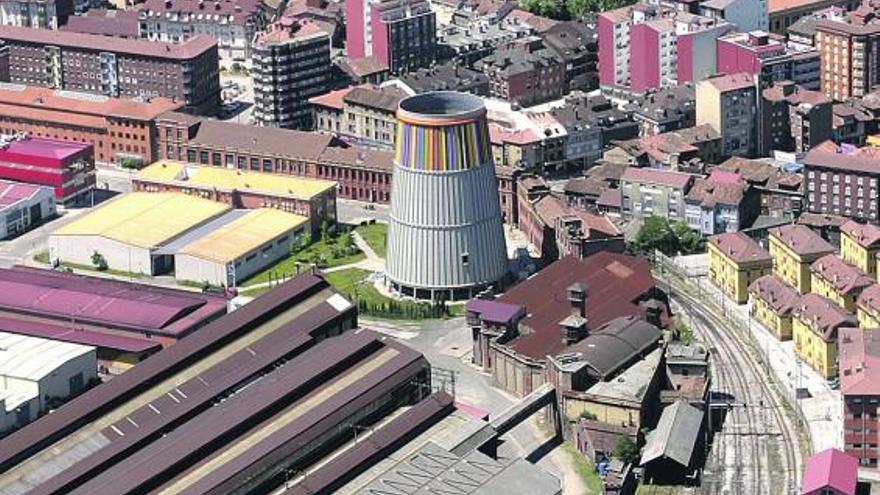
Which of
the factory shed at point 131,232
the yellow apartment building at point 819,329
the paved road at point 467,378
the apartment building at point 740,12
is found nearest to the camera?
the paved road at point 467,378

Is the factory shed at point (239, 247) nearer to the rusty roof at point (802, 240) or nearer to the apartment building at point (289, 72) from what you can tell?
the apartment building at point (289, 72)

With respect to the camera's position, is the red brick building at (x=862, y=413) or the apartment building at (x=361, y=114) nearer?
the red brick building at (x=862, y=413)

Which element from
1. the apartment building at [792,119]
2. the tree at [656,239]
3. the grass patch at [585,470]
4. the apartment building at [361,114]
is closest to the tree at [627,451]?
the grass patch at [585,470]

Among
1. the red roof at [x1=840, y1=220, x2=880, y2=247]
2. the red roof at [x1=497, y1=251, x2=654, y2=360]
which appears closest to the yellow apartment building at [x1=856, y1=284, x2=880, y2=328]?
the red roof at [x1=840, y1=220, x2=880, y2=247]

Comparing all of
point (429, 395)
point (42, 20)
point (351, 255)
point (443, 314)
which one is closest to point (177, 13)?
point (42, 20)

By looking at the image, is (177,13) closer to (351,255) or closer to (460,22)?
(460,22)
